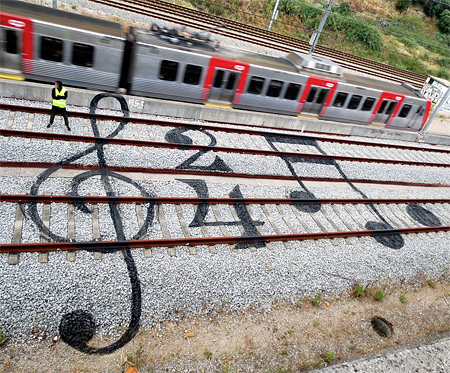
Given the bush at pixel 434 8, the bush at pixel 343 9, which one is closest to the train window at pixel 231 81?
the bush at pixel 343 9

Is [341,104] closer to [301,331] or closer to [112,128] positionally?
[112,128]

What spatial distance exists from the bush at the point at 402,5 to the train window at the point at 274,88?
165 ft

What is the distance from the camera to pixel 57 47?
42.8 feet

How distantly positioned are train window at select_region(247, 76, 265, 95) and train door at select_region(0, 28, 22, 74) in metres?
9.21

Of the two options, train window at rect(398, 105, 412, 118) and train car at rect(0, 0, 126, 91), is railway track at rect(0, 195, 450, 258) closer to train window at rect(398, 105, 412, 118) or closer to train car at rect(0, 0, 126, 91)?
train car at rect(0, 0, 126, 91)

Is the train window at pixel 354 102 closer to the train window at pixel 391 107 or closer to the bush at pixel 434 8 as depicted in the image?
the train window at pixel 391 107

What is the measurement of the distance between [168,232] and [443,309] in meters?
7.93

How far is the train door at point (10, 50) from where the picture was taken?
12.3 m

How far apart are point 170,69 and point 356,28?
34.9m

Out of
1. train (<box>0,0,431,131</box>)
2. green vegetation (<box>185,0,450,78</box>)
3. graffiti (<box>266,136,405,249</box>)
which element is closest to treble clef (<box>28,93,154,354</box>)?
train (<box>0,0,431,131</box>)

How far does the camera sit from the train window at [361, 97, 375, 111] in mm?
19578

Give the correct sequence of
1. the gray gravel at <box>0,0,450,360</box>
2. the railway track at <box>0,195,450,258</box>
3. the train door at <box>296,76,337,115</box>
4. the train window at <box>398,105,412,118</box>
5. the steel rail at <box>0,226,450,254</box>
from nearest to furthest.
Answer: the gray gravel at <box>0,0,450,360</box> < the steel rail at <box>0,226,450,254</box> < the railway track at <box>0,195,450,258</box> < the train door at <box>296,76,337,115</box> < the train window at <box>398,105,412,118</box>

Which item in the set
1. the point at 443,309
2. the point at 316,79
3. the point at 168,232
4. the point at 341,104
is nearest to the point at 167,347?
the point at 168,232

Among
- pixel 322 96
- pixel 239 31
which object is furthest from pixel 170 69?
pixel 239 31
